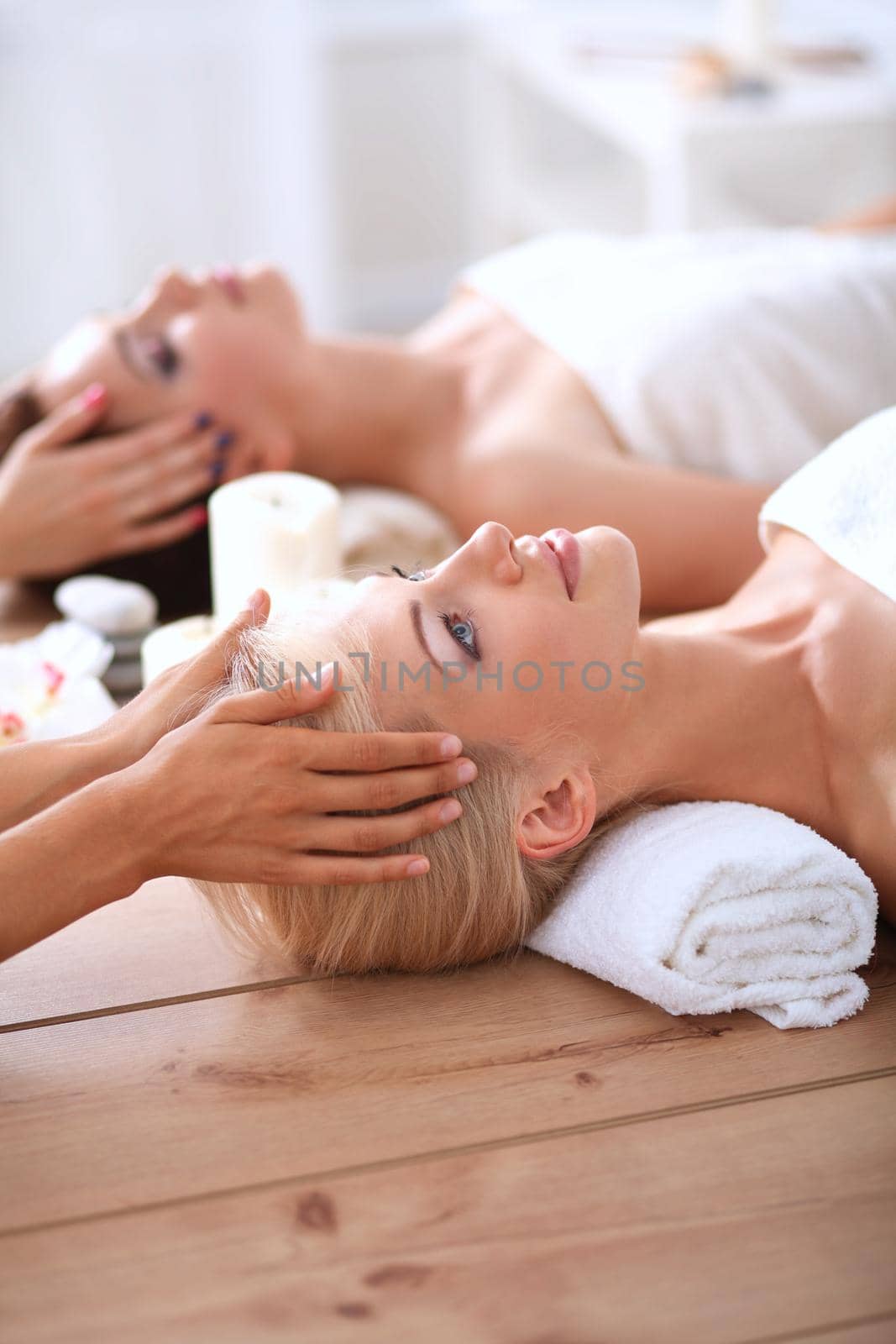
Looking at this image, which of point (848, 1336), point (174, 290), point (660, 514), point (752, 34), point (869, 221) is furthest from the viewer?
point (752, 34)

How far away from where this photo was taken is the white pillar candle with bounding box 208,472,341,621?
1730mm

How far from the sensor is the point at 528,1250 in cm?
105

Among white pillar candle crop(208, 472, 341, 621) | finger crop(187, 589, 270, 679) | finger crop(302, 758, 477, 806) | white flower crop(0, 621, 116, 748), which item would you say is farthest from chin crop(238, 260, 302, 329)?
finger crop(302, 758, 477, 806)

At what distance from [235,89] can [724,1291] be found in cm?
353

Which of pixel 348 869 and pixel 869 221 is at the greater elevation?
pixel 869 221

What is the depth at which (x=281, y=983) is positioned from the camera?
135cm

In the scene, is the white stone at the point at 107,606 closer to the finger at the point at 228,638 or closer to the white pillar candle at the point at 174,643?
the white pillar candle at the point at 174,643

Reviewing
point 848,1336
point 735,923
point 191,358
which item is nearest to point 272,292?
point 191,358

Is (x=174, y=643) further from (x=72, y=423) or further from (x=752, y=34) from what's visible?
(x=752, y=34)

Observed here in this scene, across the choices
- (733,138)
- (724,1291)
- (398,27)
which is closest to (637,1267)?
(724,1291)

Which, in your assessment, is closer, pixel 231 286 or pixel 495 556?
pixel 495 556

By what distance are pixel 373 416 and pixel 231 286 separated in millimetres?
312

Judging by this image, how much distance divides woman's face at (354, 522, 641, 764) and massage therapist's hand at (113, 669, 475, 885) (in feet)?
0.25

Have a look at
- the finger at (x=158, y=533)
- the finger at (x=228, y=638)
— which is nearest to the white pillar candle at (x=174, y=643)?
the finger at (x=158, y=533)
